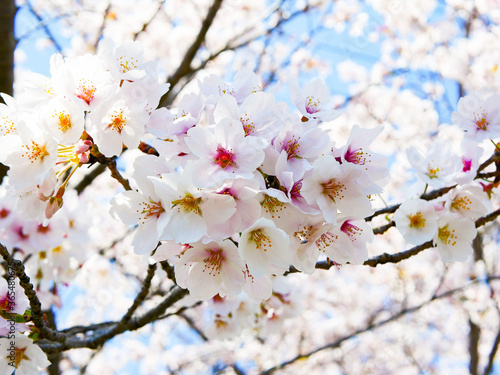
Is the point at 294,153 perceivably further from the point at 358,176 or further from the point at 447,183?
the point at 447,183

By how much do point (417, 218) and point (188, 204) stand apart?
34.8 inches

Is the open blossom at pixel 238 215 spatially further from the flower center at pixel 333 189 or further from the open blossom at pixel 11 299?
the open blossom at pixel 11 299

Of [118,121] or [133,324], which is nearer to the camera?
[118,121]

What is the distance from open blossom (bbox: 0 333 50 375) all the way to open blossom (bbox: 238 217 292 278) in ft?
2.71

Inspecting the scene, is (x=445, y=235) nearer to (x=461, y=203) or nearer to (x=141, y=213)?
A: (x=461, y=203)

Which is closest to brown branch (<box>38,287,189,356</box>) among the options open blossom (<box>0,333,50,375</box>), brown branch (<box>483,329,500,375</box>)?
open blossom (<box>0,333,50,375</box>)

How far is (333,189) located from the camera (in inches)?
42.0

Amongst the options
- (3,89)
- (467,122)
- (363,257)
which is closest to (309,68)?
(3,89)

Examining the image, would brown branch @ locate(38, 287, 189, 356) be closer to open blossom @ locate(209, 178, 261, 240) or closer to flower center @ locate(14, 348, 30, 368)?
flower center @ locate(14, 348, 30, 368)

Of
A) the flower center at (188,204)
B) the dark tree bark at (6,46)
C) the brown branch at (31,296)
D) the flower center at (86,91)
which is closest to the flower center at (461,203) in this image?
the flower center at (188,204)

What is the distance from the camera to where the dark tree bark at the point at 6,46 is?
2.62 meters

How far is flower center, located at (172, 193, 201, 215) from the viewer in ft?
3.35

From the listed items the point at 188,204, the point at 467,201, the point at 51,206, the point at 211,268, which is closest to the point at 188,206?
the point at 188,204

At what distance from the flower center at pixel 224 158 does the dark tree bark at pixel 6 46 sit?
2115 millimetres
